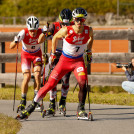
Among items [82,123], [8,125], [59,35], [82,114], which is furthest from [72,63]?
[8,125]

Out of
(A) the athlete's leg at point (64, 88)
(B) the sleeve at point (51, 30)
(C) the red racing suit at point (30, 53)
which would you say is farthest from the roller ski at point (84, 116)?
(C) the red racing suit at point (30, 53)

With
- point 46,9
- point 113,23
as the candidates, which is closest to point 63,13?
point 113,23

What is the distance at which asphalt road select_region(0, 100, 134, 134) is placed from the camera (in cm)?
819

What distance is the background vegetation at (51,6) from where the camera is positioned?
2327 inches

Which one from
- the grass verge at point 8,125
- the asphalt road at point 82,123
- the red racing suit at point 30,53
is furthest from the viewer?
the red racing suit at point 30,53

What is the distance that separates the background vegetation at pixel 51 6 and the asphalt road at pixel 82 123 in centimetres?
4835

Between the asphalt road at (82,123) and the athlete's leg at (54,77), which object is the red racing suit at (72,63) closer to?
the athlete's leg at (54,77)

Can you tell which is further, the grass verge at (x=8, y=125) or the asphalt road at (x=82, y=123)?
the asphalt road at (x=82, y=123)

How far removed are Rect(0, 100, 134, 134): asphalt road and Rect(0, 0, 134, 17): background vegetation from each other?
48353 mm

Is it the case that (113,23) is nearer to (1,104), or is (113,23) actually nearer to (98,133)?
(1,104)

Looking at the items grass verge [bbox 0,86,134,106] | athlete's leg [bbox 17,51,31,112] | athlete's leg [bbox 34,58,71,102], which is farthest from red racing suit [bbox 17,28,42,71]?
grass verge [bbox 0,86,134,106]

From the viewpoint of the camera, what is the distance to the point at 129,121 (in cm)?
923

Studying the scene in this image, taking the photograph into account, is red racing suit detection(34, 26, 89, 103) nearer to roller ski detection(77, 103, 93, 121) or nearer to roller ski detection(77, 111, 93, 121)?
roller ski detection(77, 103, 93, 121)

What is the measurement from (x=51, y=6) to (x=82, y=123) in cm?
5196
